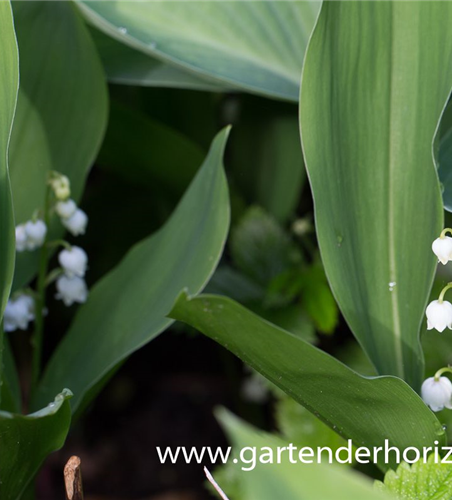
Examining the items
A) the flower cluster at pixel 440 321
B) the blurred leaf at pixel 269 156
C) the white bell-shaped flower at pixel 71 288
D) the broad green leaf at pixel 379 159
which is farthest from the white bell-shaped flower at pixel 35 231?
the blurred leaf at pixel 269 156

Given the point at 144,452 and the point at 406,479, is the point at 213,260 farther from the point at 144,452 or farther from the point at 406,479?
the point at 144,452

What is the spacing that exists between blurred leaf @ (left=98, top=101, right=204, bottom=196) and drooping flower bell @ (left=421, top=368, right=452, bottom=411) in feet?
2.29

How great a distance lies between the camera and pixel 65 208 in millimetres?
933

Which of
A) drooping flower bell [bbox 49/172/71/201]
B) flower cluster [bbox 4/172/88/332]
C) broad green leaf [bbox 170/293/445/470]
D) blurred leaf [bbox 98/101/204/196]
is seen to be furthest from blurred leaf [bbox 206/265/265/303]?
broad green leaf [bbox 170/293/445/470]

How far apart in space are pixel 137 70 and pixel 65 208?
0.38 metres

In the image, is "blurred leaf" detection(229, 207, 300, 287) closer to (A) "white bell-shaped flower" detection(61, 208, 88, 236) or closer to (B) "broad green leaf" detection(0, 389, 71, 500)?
(A) "white bell-shaped flower" detection(61, 208, 88, 236)

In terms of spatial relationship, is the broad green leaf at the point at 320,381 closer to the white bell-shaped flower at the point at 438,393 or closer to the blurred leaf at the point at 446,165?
the white bell-shaped flower at the point at 438,393

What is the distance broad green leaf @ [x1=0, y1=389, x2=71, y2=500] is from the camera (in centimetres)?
66

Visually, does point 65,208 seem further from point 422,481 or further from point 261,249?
point 422,481

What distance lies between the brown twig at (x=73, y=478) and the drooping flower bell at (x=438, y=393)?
0.37m

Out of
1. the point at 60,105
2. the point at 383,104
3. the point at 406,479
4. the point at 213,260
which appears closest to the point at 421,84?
the point at 383,104

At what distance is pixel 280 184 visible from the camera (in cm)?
148

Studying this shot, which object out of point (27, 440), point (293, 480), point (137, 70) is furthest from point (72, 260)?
point (293, 480)

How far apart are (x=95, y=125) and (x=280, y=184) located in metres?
0.57
